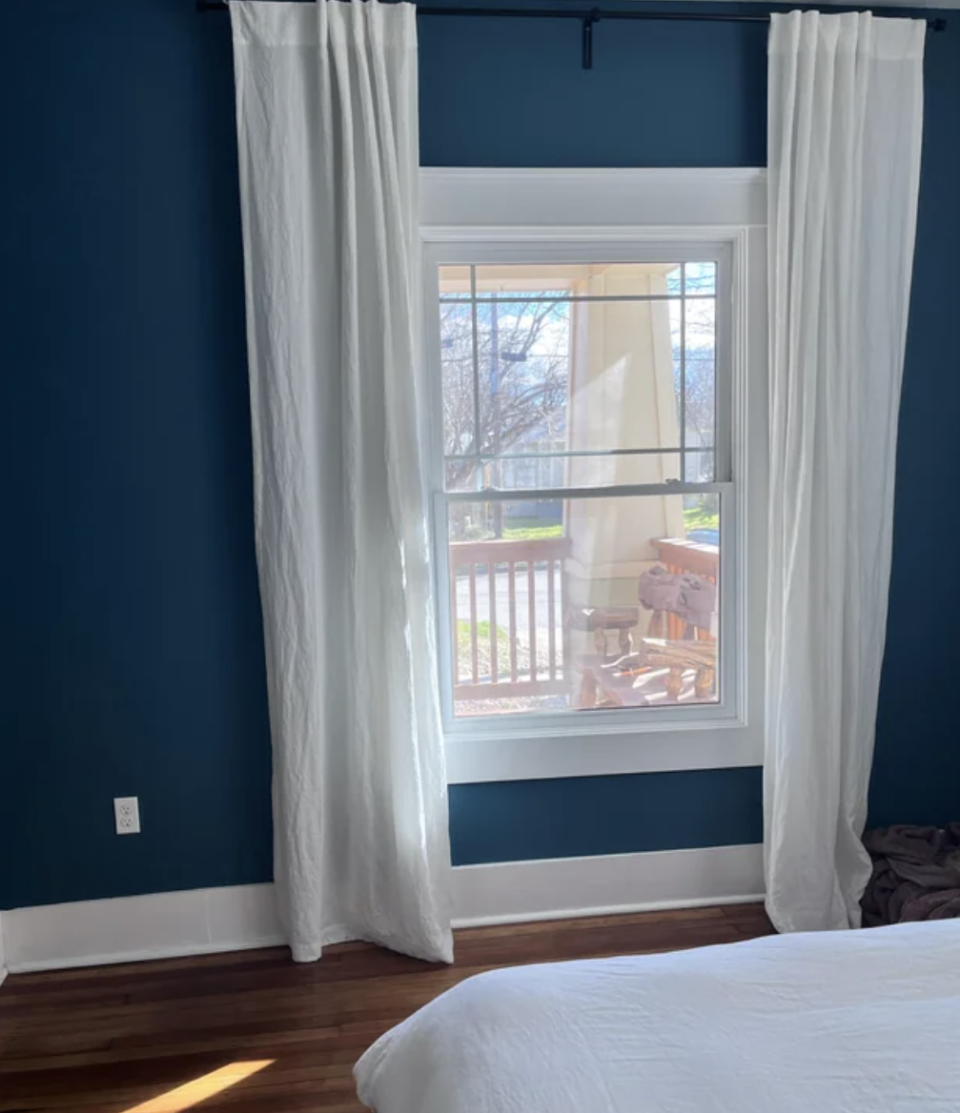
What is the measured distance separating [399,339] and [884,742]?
6.19ft

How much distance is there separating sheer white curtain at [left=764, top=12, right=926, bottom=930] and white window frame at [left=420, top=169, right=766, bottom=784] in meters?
0.10

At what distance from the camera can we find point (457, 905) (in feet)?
9.20

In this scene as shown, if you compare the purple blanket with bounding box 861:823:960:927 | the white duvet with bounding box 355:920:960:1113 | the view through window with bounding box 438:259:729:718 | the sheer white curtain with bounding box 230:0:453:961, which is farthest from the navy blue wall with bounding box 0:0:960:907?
the white duvet with bounding box 355:920:960:1113

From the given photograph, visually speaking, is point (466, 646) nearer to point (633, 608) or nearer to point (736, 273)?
point (633, 608)

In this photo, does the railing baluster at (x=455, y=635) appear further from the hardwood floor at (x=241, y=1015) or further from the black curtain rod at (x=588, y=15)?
the black curtain rod at (x=588, y=15)

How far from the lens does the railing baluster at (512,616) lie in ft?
9.16

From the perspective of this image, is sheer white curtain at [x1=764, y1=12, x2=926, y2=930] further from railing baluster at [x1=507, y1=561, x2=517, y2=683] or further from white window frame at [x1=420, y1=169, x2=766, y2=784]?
railing baluster at [x1=507, y1=561, x2=517, y2=683]

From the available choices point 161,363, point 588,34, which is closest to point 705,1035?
point 161,363

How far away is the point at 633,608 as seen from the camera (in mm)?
2850

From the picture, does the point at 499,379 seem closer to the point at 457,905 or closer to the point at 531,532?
the point at 531,532

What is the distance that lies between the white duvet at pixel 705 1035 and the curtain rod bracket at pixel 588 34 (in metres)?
2.21

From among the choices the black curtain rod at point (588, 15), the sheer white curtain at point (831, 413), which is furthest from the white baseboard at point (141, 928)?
the black curtain rod at point (588, 15)

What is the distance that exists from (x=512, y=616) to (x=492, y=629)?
2.8 inches

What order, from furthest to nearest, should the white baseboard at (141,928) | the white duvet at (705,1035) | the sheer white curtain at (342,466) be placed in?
the white baseboard at (141,928) < the sheer white curtain at (342,466) < the white duvet at (705,1035)
